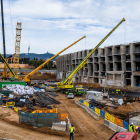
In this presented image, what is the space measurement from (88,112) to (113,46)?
46.6 meters

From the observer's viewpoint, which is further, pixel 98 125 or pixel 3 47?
pixel 3 47

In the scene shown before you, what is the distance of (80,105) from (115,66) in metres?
40.7

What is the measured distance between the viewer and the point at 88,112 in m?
27.0

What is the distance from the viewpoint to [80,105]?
108 feet

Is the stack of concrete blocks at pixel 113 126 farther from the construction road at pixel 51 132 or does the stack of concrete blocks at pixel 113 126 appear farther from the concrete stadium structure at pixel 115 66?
the concrete stadium structure at pixel 115 66

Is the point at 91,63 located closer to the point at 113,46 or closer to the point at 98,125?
the point at 113,46

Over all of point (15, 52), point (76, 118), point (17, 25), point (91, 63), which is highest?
point (17, 25)

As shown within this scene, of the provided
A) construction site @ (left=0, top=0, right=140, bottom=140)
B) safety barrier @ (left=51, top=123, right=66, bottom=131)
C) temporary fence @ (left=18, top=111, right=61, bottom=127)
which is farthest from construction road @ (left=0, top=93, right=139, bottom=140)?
temporary fence @ (left=18, top=111, right=61, bottom=127)

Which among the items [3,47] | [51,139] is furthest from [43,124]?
[3,47]

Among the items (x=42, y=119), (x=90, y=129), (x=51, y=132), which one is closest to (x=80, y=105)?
(x=90, y=129)

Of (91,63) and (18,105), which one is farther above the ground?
(91,63)

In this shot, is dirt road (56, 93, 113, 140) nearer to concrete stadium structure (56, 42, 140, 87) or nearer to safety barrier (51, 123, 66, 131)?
safety barrier (51, 123, 66, 131)

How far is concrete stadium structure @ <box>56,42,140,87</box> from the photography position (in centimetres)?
6196

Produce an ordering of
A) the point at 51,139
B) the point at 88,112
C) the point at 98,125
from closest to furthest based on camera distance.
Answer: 1. the point at 51,139
2. the point at 98,125
3. the point at 88,112
